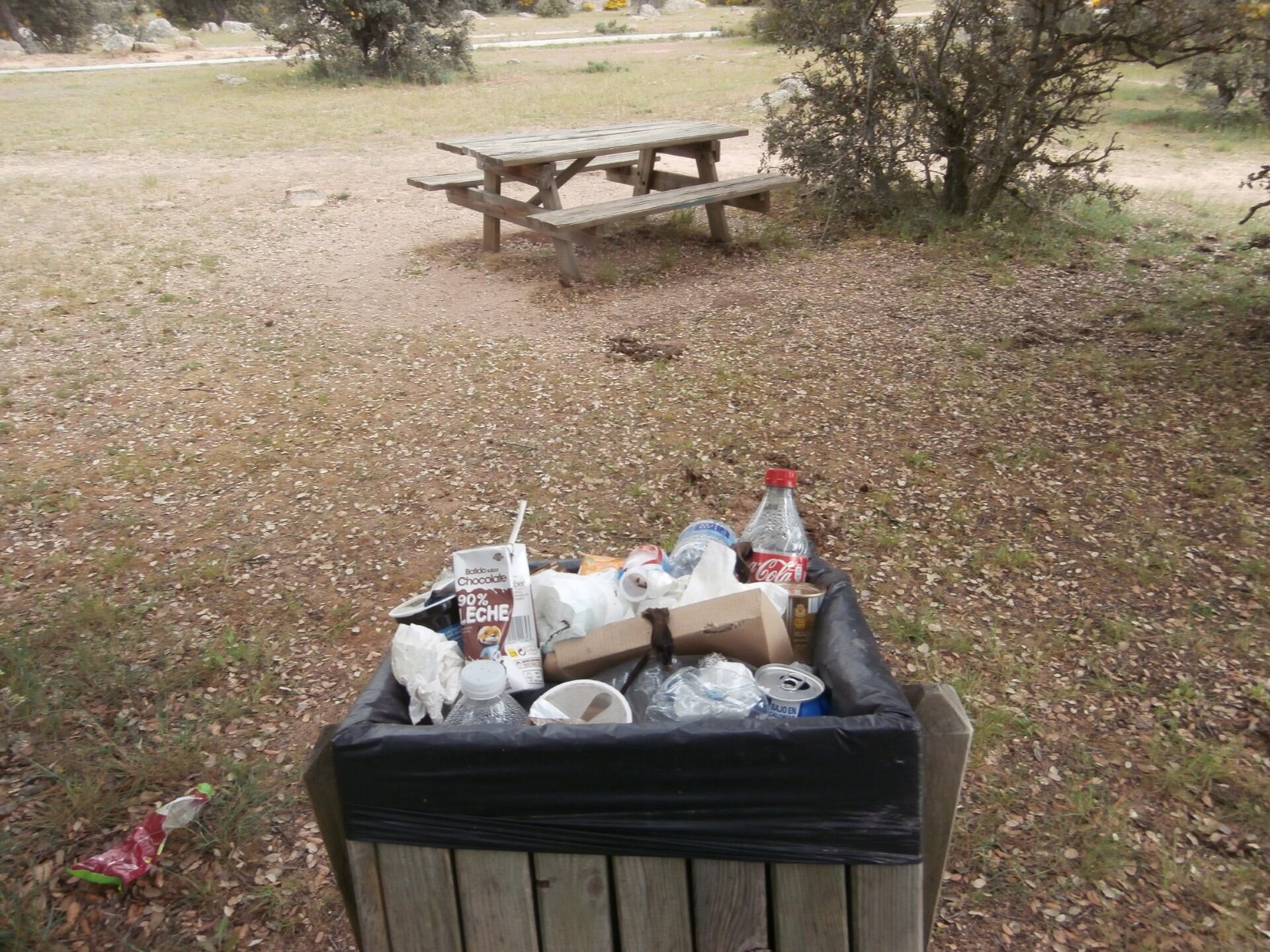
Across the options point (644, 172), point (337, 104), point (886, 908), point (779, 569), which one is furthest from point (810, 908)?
point (337, 104)

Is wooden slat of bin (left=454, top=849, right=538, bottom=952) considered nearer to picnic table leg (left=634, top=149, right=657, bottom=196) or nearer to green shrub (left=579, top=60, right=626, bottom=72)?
picnic table leg (left=634, top=149, right=657, bottom=196)

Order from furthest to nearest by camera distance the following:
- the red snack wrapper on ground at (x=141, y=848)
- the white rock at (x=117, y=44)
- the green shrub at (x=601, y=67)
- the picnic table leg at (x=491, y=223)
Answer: the white rock at (x=117, y=44), the green shrub at (x=601, y=67), the picnic table leg at (x=491, y=223), the red snack wrapper on ground at (x=141, y=848)

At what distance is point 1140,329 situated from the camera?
4980 millimetres

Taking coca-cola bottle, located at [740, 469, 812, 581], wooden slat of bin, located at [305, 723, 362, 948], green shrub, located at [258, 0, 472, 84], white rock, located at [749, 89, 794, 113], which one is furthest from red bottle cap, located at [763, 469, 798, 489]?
green shrub, located at [258, 0, 472, 84]

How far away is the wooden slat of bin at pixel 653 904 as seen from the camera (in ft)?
4.45

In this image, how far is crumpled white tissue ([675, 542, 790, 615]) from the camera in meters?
1.75

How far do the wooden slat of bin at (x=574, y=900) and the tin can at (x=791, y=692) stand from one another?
356 mm

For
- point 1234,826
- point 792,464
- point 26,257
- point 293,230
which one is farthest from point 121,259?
point 1234,826

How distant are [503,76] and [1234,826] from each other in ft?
56.8

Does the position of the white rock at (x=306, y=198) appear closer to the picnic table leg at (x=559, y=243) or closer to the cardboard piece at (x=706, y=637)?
the picnic table leg at (x=559, y=243)

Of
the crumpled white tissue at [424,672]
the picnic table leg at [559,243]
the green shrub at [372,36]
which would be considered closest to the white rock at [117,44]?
the green shrub at [372,36]

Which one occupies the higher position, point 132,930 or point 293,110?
point 293,110

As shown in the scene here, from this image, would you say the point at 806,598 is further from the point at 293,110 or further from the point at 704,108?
the point at 293,110

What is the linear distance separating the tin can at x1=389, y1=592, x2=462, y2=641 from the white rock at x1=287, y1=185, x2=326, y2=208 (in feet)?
24.3
